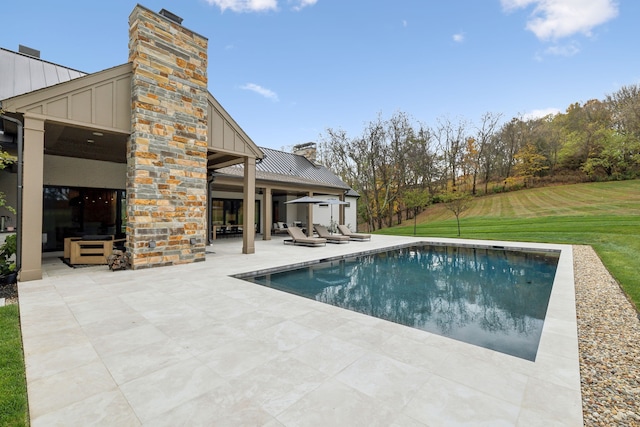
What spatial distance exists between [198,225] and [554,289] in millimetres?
8651

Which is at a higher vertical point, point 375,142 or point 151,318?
point 375,142

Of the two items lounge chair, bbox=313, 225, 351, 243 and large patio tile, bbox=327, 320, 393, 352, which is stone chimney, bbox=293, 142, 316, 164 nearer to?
lounge chair, bbox=313, 225, 351, 243

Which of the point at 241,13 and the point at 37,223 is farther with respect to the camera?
the point at 241,13

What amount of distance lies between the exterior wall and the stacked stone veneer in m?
4.49

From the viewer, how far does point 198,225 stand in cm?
814

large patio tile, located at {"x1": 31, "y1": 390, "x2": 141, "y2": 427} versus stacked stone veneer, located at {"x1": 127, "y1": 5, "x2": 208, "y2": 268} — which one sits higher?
stacked stone veneer, located at {"x1": 127, "y1": 5, "x2": 208, "y2": 268}

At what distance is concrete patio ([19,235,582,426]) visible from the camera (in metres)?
2.02

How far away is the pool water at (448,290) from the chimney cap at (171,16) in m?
7.27

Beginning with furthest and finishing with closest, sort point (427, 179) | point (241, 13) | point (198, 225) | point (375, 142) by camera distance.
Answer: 1. point (427, 179)
2. point (375, 142)
3. point (241, 13)
4. point (198, 225)

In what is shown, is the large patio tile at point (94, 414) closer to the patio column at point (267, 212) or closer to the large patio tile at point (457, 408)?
the large patio tile at point (457, 408)

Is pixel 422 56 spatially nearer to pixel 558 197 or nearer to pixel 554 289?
pixel 554 289

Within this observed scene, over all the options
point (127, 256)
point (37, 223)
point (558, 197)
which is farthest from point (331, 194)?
point (558, 197)

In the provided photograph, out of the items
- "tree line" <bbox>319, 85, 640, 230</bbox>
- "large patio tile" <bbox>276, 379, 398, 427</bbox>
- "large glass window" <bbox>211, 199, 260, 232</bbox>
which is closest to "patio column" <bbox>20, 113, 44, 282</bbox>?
"large patio tile" <bbox>276, 379, 398, 427</bbox>

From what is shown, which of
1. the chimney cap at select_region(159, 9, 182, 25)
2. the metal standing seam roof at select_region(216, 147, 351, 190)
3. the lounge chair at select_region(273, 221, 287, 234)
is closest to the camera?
the chimney cap at select_region(159, 9, 182, 25)
